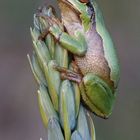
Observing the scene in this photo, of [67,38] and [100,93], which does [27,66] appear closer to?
[100,93]

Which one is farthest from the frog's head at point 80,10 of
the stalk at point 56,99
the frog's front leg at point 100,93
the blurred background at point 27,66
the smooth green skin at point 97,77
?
the blurred background at point 27,66

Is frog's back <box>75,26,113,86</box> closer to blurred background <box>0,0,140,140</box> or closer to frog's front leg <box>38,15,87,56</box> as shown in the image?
frog's front leg <box>38,15,87,56</box>

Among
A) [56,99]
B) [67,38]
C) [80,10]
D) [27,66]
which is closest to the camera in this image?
[56,99]

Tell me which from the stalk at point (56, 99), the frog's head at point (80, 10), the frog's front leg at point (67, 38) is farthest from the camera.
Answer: the frog's head at point (80, 10)

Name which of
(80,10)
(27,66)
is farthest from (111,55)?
(27,66)

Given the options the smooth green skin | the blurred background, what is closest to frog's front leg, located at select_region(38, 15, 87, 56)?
the smooth green skin

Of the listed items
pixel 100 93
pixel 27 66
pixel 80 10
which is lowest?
pixel 27 66

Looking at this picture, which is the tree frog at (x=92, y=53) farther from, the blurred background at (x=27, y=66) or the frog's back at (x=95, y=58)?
the blurred background at (x=27, y=66)

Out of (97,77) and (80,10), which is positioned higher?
(80,10)

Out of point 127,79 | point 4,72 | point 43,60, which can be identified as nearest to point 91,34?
point 43,60
